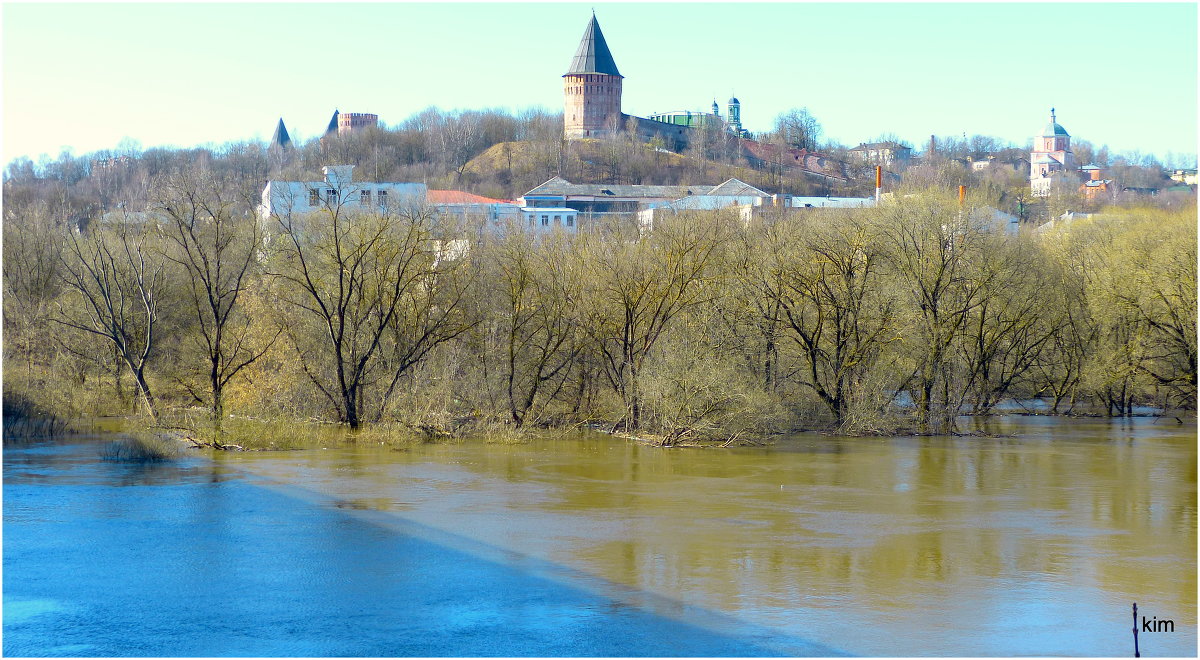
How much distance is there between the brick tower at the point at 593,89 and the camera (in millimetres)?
120375

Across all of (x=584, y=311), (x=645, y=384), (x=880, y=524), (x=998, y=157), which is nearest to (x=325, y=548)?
(x=880, y=524)

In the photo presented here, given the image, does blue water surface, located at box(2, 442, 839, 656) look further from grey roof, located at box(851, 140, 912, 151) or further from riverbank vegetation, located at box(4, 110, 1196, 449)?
grey roof, located at box(851, 140, 912, 151)

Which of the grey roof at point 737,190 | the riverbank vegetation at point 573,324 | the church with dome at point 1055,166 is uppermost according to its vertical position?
the church with dome at point 1055,166

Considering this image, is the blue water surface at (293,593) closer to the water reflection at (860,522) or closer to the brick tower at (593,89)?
the water reflection at (860,522)

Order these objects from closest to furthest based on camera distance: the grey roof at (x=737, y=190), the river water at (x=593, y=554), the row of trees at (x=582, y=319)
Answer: the river water at (x=593, y=554)
the row of trees at (x=582, y=319)
the grey roof at (x=737, y=190)

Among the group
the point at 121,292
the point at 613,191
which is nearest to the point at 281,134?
the point at 613,191

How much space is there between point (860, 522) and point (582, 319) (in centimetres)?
1146

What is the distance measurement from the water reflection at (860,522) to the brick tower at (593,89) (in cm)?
9775

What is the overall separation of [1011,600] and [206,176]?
68.7 feet

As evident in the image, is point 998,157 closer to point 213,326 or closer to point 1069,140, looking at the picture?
point 1069,140

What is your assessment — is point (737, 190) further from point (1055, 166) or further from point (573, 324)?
point (1055, 166)

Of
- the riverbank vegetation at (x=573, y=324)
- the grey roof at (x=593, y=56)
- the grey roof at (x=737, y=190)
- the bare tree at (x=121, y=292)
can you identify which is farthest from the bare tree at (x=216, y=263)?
the grey roof at (x=593, y=56)

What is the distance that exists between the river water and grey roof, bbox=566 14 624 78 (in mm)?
100703

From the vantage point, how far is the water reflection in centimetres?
1284
